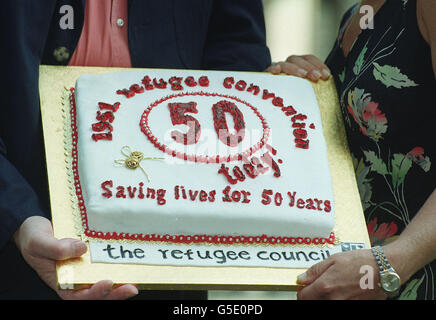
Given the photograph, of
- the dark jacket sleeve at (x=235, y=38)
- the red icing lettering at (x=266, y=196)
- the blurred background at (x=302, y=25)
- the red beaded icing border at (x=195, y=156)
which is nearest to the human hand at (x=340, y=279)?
the red icing lettering at (x=266, y=196)

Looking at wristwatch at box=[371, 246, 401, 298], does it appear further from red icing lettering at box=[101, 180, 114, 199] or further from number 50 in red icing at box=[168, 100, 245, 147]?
red icing lettering at box=[101, 180, 114, 199]

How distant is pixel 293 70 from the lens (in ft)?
6.23

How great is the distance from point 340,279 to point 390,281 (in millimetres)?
99

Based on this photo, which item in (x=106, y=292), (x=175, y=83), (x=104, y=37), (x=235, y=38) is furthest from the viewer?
(x=235, y=38)

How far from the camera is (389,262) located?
5.16ft

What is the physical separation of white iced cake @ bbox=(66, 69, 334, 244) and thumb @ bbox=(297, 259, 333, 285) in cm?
6

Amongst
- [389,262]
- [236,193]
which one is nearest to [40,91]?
[236,193]

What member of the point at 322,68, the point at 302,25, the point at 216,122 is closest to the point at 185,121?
the point at 216,122

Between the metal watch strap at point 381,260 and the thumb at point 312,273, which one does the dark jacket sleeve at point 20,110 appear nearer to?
the thumb at point 312,273

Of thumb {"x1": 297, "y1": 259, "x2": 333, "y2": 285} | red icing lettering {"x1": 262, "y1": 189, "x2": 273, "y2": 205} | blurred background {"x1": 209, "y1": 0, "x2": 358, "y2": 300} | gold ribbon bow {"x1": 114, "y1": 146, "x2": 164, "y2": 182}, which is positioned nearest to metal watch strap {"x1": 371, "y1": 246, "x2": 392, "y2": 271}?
thumb {"x1": 297, "y1": 259, "x2": 333, "y2": 285}

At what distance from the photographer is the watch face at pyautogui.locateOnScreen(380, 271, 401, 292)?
1551mm

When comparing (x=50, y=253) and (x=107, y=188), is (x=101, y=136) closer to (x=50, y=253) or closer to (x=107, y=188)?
(x=107, y=188)

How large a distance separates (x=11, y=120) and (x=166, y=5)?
485 millimetres

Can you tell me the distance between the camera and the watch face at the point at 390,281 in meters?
1.55
